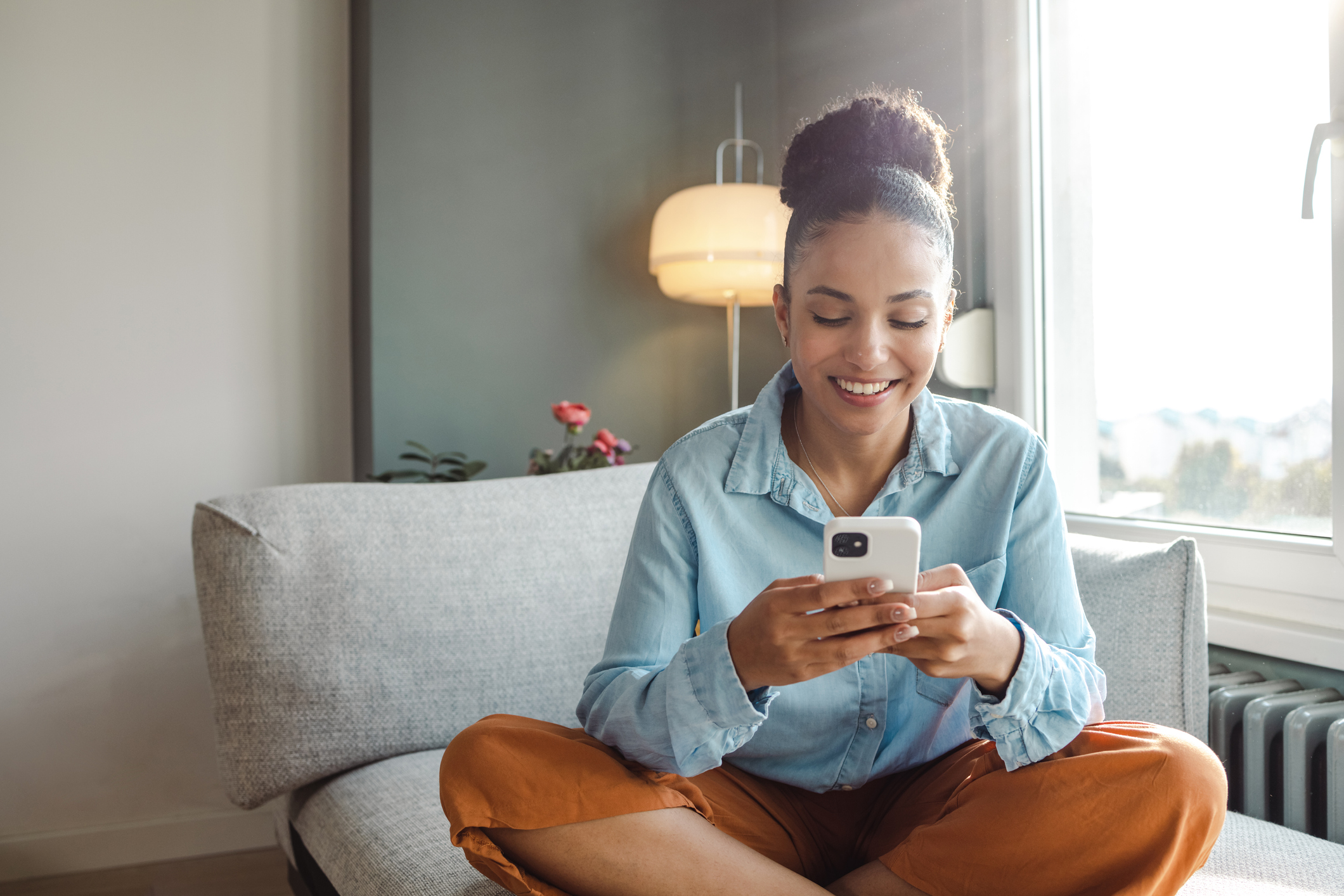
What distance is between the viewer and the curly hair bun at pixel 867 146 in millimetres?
1012

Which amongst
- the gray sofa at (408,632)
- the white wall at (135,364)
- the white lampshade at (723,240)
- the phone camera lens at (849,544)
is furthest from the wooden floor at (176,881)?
the phone camera lens at (849,544)

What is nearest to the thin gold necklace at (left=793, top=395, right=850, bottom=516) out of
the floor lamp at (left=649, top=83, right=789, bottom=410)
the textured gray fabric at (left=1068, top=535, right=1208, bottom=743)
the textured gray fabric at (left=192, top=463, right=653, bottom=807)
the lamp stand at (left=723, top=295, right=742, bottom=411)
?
the textured gray fabric at (left=1068, top=535, right=1208, bottom=743)

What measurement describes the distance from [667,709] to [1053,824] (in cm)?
33

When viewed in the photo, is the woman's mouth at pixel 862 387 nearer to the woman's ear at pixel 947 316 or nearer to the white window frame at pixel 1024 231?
the woman's ear at pixel 947 316

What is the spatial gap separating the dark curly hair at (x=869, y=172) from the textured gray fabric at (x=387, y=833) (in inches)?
28.6

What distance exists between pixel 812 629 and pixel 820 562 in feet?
0.92

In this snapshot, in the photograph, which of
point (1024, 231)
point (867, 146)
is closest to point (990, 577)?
point (867, 146)

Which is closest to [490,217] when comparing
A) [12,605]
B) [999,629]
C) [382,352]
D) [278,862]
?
[382,352]

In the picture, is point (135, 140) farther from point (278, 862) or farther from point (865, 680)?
point (865, 680)

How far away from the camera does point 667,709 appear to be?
2.78 feet

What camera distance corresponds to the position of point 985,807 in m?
0.85

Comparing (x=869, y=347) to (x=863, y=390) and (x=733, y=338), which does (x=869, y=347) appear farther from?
(x=733, y=338)

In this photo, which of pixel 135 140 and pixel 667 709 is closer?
pixel 667 709

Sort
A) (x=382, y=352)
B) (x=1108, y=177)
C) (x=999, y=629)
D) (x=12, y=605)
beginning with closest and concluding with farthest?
(x=999, y=629) < (x=1108, y=177) < (x=12, y=605) < (x=382, y=352)
